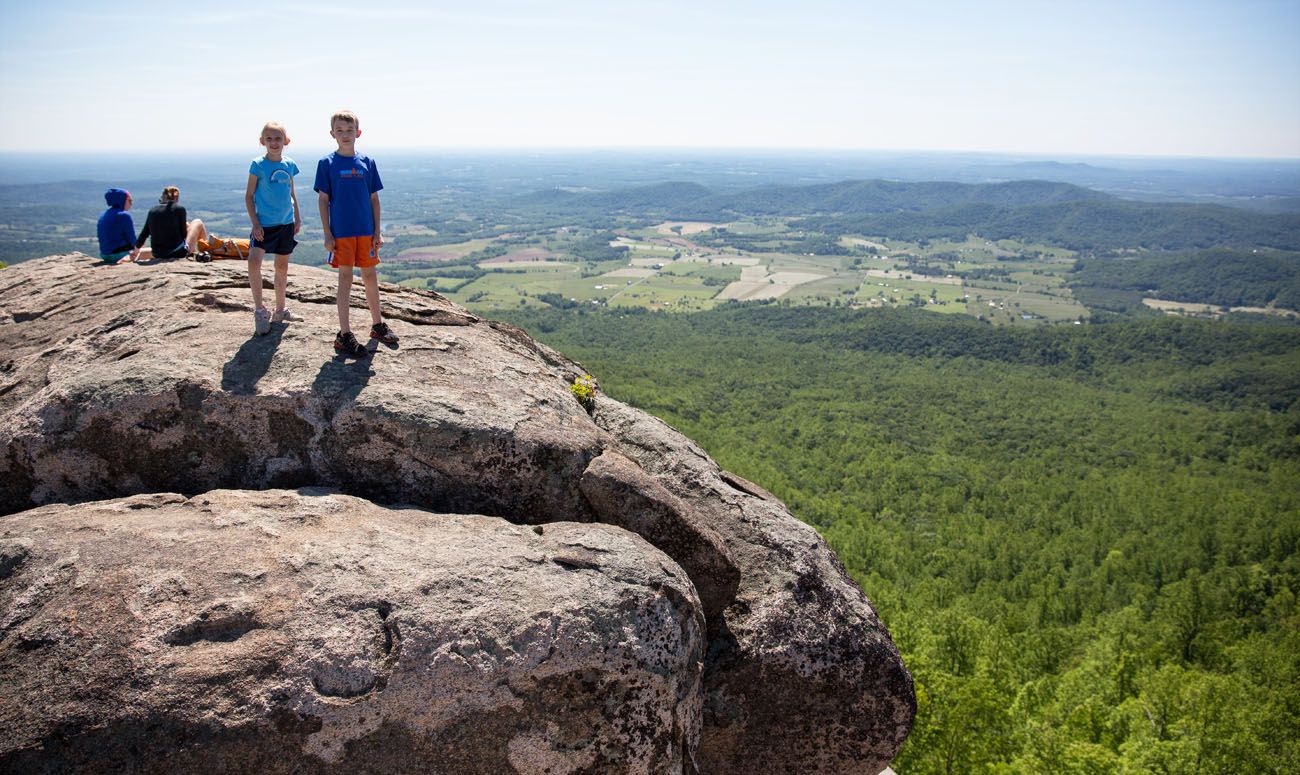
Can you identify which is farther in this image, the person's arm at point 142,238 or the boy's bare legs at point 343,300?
the person's arm at point 142,238

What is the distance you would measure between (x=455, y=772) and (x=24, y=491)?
5.90 m

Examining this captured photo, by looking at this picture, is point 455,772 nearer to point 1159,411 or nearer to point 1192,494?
point 1192,494

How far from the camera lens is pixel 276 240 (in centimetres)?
1012

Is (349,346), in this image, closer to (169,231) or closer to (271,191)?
(271,191)

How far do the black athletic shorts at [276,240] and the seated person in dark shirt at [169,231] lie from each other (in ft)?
13.2

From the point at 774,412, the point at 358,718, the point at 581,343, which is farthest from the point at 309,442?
the point at 581,343

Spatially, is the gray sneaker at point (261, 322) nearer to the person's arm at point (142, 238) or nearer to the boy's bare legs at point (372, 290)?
the boy's bare legs at point (372, 290)

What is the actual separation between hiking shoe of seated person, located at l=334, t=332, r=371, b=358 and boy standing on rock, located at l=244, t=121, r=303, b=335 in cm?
149

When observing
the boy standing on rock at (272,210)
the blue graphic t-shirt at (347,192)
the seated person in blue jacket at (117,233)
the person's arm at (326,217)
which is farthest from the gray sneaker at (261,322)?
the seated person in blue jacket at (117,233)

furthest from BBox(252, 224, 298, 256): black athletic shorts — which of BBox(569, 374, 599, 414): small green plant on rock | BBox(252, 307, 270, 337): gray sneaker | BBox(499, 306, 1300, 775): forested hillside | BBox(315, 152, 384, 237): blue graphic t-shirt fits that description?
BBox(499, 306, 1300, 775): forested hillside

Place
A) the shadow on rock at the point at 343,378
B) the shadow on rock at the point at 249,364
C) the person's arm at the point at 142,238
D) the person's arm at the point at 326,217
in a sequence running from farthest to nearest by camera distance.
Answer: the person's arm at the point at 142,238 < the person's arm at the point at 326,217 < the shadow on rock at the point at 343,378 < the shadow on rock at the point at 249,364

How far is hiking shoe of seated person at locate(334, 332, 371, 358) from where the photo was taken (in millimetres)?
9000

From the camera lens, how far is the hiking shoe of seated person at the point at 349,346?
9.00 m

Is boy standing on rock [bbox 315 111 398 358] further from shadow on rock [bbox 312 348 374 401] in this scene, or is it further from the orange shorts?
shadow on rock [bbox 312 348 374 401]
